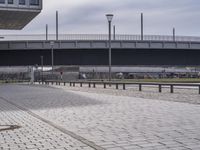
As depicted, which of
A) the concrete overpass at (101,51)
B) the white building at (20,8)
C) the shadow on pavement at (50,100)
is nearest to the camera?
the shadow on pavement at (50,100)

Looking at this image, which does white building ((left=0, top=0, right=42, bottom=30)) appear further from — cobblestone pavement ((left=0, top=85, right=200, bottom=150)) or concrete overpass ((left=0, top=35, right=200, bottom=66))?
cobblestone pavement ((left=0, top=85, right=200, bottom=150))

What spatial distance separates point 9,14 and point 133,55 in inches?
997

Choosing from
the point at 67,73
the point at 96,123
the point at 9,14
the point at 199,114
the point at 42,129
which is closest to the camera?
the point at 42,129

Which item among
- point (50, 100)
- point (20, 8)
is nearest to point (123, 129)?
point (50, 100)

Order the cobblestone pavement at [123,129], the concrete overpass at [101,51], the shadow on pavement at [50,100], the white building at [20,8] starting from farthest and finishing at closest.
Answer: the concrete overpass at [101,51] → the white building at [20,8] → the shadow on pavement at [50,100] → the cobblestone pavement at [123,129]

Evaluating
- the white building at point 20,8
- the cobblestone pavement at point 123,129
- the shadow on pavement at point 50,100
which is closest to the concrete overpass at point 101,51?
the white building at point 20,8

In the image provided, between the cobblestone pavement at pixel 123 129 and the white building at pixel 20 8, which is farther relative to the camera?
the white building at pixel 20 8

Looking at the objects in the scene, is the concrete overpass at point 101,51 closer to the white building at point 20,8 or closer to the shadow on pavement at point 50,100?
the white building at point 20,8

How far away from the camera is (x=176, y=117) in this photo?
506 inches

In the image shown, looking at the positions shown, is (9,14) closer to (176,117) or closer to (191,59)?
(191,59)

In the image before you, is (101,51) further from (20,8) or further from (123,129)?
(123,129)

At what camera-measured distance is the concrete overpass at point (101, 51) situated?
71.6 m

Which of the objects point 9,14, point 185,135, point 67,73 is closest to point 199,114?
point 185,135

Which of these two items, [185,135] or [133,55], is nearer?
[185,135]
